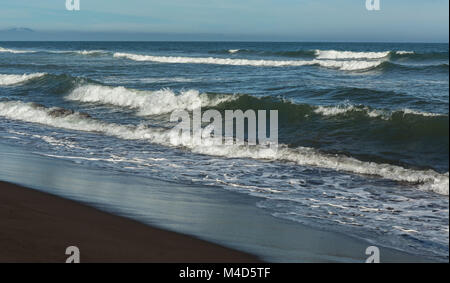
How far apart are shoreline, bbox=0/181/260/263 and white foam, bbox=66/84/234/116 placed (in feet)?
30.5

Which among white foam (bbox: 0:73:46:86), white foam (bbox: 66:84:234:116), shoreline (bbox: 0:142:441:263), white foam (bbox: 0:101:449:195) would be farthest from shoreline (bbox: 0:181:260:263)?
white foam (bbox: 0:73:46:86)

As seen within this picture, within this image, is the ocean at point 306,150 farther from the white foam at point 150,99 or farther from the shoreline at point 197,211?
the shoreline at point 197,211

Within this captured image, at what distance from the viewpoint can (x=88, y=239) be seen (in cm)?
489

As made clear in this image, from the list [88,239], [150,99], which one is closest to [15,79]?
[150,99]

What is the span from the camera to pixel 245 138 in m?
10.8

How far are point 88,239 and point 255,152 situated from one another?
5.04 meters

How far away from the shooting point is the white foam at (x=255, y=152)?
757cm

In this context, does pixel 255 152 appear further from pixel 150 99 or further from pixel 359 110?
pixel 150 99

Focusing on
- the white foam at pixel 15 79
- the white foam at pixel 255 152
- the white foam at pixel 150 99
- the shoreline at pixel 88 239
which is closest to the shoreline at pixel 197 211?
the shoreline at pixel 88 239
